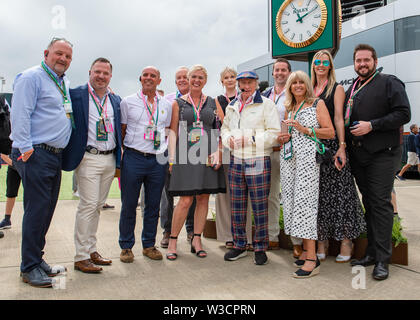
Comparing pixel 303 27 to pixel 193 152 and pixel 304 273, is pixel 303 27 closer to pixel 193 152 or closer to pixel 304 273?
pixel 193 152

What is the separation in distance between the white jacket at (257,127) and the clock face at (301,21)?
6.98 ft

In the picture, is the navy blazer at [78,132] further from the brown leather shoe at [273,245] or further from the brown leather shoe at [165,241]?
the brown leather shoe at [273,245]

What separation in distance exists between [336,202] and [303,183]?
0.45 metres

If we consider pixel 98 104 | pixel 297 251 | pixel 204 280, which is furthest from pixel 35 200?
pixel 297 251

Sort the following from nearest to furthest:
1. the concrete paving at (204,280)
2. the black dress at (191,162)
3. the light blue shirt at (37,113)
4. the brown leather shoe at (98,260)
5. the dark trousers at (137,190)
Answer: the concrete paving at (204,280) < the light blue shirt at (37,113) < the brown leather shoe at (98,260) < the dark trousers at (137,190) < the black dress at (191,162)

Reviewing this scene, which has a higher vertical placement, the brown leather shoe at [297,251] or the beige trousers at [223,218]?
the beige trousers at [223,218]

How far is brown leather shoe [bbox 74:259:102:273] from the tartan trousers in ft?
4.78

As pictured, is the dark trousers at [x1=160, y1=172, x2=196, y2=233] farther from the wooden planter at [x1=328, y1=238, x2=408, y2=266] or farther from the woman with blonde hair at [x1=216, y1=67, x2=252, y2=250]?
the wooden planter at [x1=328, y1=238, x2=408, y2=266]

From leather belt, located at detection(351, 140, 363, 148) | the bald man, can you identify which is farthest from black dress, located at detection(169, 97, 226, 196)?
leather belt, located at detection(351, 140, 363, 148)

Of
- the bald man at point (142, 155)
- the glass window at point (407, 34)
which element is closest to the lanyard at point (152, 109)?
the bald man at point (142, 155)

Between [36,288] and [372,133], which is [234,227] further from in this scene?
[36,288]

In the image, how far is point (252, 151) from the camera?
3545mm

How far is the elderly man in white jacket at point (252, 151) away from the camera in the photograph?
3512 mm
